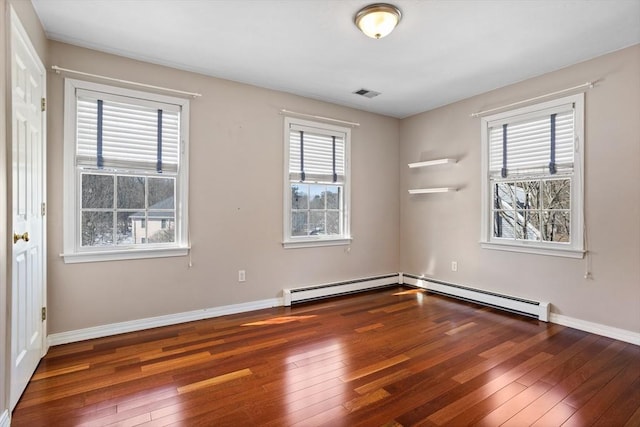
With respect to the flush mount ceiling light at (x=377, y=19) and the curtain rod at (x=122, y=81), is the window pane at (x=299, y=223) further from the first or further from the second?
the flush mount ceiling light at (x=377, y=19)

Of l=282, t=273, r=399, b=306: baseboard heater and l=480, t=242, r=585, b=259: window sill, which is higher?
l=480, t=242, r=585, b=259: window sill

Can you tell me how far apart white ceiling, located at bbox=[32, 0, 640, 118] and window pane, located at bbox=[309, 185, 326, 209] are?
129 cm

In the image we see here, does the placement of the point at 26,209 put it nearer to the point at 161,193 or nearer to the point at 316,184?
the point at 161,193

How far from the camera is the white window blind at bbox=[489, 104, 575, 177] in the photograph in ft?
11.1

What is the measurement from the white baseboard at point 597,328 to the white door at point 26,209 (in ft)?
14.6

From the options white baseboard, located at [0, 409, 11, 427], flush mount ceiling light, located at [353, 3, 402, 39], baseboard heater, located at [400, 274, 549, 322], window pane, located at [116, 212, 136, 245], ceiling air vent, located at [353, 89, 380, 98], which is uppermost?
ceiling air vent, located at [353, 89, 380, 98]

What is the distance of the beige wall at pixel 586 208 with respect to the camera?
294 centimetres

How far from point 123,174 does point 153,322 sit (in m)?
1.46

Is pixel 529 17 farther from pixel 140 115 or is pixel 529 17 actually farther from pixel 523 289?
pixel 140 115

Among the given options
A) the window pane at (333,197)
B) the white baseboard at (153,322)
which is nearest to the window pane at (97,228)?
the white baseboard at (153,322)

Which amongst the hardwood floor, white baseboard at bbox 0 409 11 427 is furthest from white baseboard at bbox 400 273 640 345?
white baseboard at bbox 0 409 11 427

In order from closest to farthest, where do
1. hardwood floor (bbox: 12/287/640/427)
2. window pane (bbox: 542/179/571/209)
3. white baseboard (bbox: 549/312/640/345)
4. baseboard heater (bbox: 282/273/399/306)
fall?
1. hardwood floor (bbox: 12/287/640/427)
2. white baseboard (bbox: 549/312/640/345)
3. window pane (bbox: 542/179/571/209)
4. baseboard heater (bbox: 282/273/399/306)

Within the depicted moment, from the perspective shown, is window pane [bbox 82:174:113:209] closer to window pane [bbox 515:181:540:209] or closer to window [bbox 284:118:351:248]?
window [bbox 284:118:351:248]

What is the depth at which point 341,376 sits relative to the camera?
2316 millimetres
